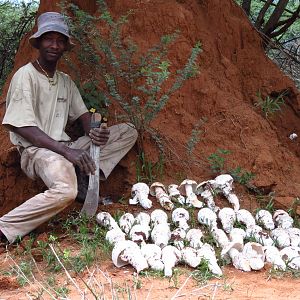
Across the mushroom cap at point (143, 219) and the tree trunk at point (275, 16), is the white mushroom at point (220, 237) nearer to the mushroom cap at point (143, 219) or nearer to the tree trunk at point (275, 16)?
the mushroom cap at point (143, 219)

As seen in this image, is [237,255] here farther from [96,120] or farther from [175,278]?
[96,120]

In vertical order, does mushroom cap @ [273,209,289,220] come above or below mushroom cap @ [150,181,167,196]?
above

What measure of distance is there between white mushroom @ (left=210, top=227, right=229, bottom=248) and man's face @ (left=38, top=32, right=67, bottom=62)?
6.45 feet

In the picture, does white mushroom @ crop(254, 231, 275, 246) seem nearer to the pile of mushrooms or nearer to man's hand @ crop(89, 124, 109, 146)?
the pile of mushrooms

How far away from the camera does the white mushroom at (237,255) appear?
4.45m

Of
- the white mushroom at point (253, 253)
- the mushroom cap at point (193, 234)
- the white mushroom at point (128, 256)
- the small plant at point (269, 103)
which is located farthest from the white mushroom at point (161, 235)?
the small plant at point (269, 103)

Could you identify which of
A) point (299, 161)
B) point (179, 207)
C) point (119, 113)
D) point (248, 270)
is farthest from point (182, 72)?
point (248, 270)

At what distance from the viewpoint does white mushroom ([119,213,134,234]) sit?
4.99 m

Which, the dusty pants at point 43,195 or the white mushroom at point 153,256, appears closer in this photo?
the white mushroom at point 153,256

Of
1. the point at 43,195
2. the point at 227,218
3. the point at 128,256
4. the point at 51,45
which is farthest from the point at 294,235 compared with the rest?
the point at 51,45

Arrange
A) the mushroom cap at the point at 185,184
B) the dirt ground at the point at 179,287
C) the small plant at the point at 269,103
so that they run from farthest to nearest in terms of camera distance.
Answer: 1. the small plant at the point at 269,103
2. the mushroom cap at the point at 185,184
3. the dirt ground at the point at 179,287

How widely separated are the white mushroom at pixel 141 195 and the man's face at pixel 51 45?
1.30m

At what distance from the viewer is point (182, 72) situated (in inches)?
221

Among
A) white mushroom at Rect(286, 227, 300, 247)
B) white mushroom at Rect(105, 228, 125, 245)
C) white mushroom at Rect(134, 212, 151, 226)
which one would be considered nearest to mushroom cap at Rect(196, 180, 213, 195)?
white mushroom at Rect(134, 212, 151, 226)
